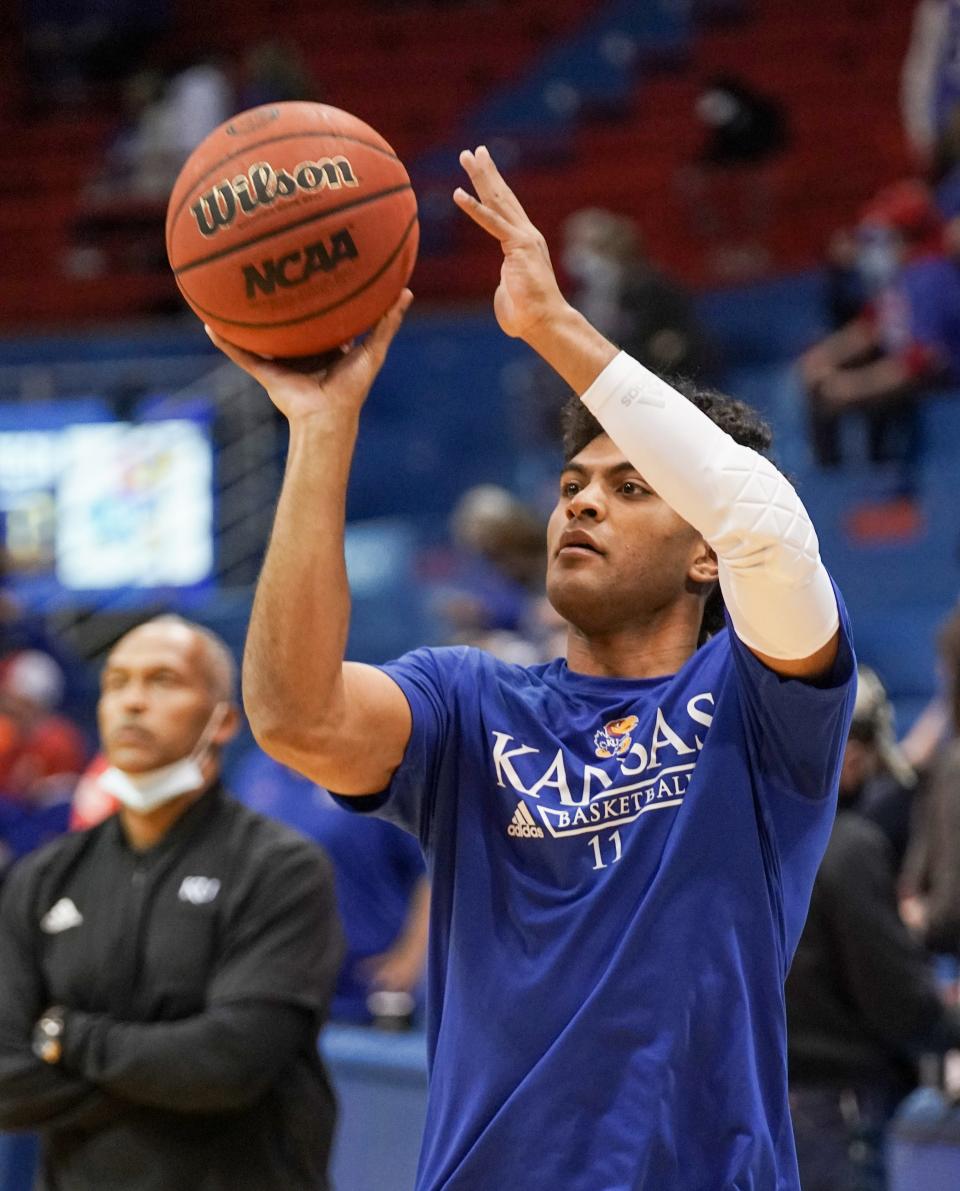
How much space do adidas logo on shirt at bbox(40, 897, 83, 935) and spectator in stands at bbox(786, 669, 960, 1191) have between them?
5.52ft

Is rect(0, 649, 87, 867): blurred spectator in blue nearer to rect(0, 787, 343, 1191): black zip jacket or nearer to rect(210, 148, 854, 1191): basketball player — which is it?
rect(0, 787, 343, 1191): black zip jacket

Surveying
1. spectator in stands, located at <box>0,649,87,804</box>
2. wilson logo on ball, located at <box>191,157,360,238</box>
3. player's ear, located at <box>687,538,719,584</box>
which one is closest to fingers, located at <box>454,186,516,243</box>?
wilson logo on ball, located at <box>191,157,360,238</box>

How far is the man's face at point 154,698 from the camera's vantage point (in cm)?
422

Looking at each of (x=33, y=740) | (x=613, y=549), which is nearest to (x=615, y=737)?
(x=613, y=549)

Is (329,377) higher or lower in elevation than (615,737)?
higher

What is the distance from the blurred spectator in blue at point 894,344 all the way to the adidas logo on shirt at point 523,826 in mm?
6618

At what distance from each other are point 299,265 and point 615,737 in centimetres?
79

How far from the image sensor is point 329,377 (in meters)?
2.49

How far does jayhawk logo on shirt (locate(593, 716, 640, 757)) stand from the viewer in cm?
255

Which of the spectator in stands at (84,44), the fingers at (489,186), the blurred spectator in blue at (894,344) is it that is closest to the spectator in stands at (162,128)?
the spectator in stands at (84,44)

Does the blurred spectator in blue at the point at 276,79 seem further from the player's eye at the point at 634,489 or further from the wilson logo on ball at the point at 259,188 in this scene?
the player's eye at the point at 634,489

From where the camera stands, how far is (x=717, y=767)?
8.16 ft

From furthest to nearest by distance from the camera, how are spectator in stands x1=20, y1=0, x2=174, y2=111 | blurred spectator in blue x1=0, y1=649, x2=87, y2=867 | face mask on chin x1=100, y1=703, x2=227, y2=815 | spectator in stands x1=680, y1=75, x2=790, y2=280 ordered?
spectator in stands x1=20, y1=0, x2=174, y2=111, spectator in stands x1=680, y1=75, x2=790, y2=280, blurred spectator in blue x1=0, y1=649, x2=87, y2=867, face mask on chin x1=100, y1=703, x2=227, y2=815

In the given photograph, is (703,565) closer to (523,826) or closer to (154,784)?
(523,826)
